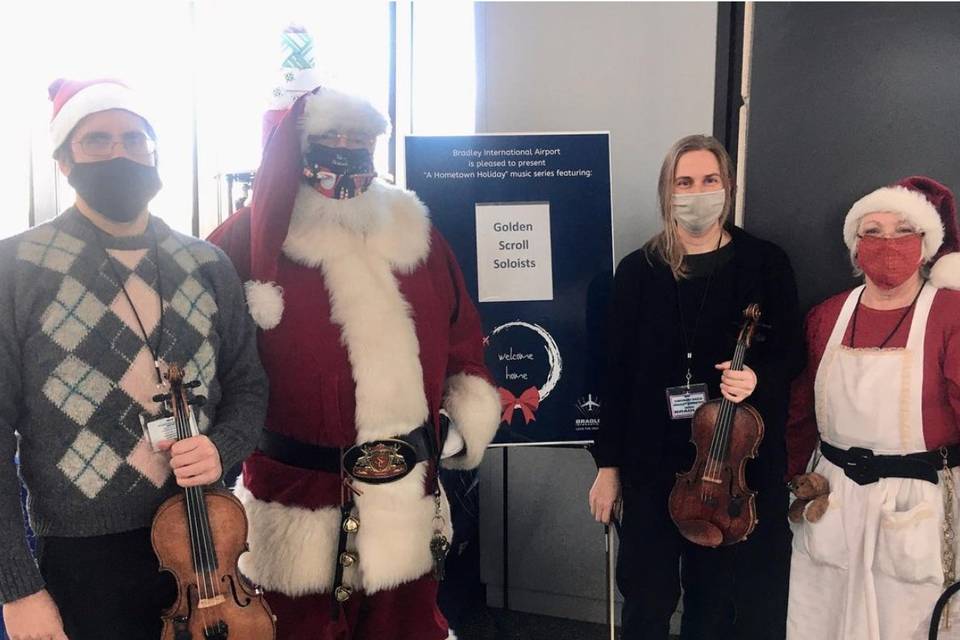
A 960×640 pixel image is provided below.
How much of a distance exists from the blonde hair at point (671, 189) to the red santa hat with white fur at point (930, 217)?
343 millimetres

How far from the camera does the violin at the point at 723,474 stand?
5.41 feet

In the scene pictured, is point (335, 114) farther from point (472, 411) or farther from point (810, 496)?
point (810, 496)

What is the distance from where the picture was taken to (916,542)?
5.44ft

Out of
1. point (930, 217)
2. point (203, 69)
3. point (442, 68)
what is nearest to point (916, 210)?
point (930, 217)

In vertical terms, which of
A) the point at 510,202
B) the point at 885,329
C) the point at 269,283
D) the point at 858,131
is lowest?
the point at 885,329

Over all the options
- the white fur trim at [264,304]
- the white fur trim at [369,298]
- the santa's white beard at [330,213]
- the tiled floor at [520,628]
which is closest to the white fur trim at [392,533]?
the white fur trim at [369,298]

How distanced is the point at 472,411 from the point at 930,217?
122 centimetres

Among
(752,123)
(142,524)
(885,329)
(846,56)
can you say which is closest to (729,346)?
(885,329)

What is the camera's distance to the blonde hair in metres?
1.79

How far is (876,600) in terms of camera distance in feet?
5.70

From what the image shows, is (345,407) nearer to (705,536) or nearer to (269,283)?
(269,283)

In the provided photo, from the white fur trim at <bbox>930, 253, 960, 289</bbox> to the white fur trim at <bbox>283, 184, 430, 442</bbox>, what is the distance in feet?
4.19

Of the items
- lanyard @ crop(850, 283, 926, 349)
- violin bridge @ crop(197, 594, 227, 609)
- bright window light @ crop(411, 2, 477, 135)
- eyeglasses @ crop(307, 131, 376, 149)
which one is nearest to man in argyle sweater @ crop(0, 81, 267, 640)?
violin bridge @ crop(197, 594, 227, 609)

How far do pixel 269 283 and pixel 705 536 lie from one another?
3.81ft
